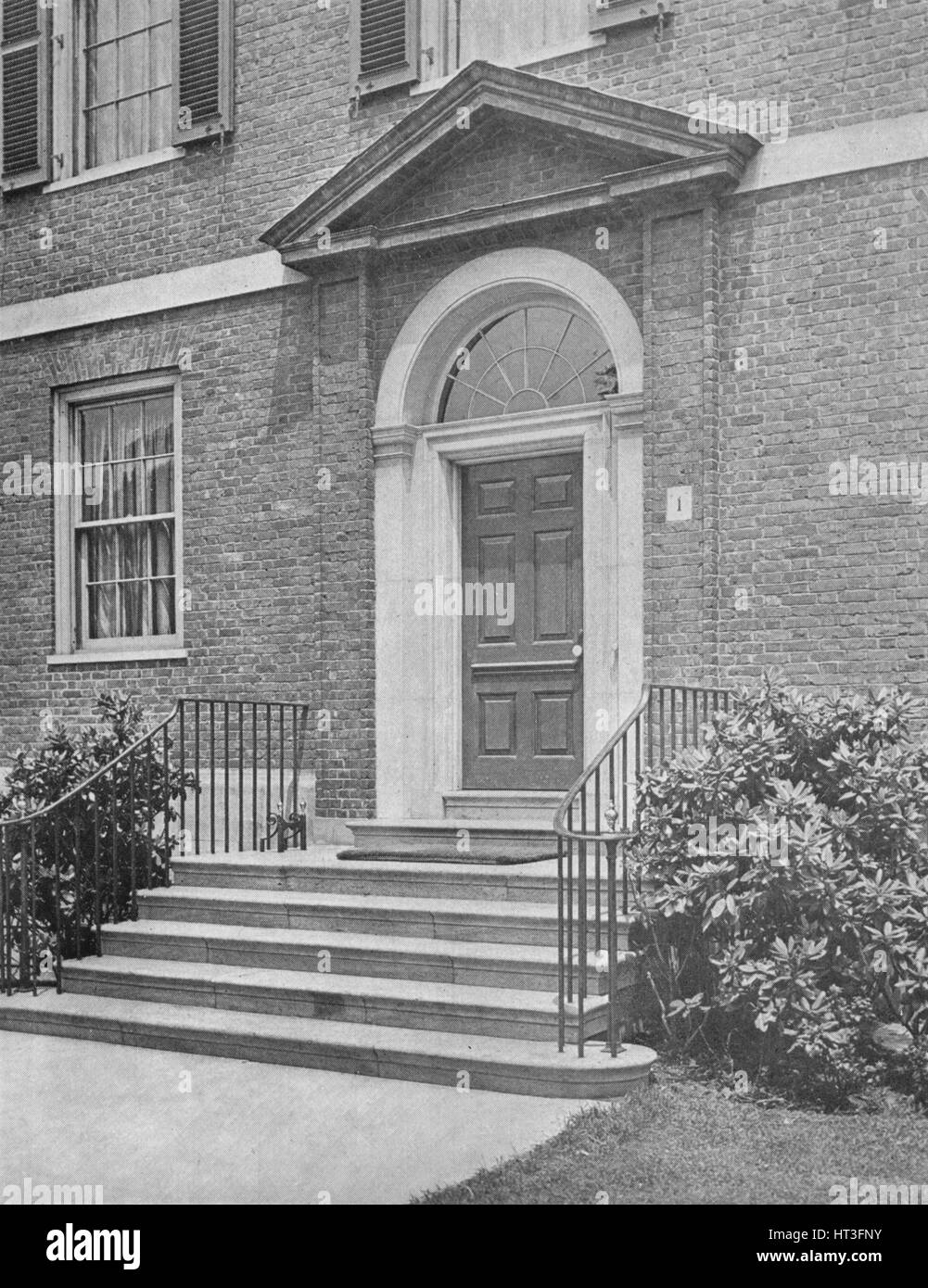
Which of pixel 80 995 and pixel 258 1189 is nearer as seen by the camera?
pixel 258 1189

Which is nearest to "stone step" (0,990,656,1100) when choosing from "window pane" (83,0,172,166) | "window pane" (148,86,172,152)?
"window pane" (148,86,172,152)

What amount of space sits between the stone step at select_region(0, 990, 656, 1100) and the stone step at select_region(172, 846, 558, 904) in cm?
105

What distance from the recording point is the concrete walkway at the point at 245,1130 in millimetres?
5234

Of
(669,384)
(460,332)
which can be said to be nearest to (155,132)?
(460,332)

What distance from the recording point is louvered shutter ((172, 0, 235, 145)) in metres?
10.1

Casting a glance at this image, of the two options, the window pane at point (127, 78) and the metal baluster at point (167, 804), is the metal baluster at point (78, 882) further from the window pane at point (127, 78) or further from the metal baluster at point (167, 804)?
the window pane at point (127, 78)

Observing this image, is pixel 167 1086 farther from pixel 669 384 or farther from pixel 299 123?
pixel 299 123

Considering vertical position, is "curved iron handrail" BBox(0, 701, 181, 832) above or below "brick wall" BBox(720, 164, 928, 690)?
below

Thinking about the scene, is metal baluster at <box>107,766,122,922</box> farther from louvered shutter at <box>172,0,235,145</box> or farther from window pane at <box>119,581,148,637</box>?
louvered shutter at <box>172,0,235,145</box>

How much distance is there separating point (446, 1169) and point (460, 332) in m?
5.54

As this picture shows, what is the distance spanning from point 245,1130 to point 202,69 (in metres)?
7.40

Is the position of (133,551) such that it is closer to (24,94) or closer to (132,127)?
(132,127)
